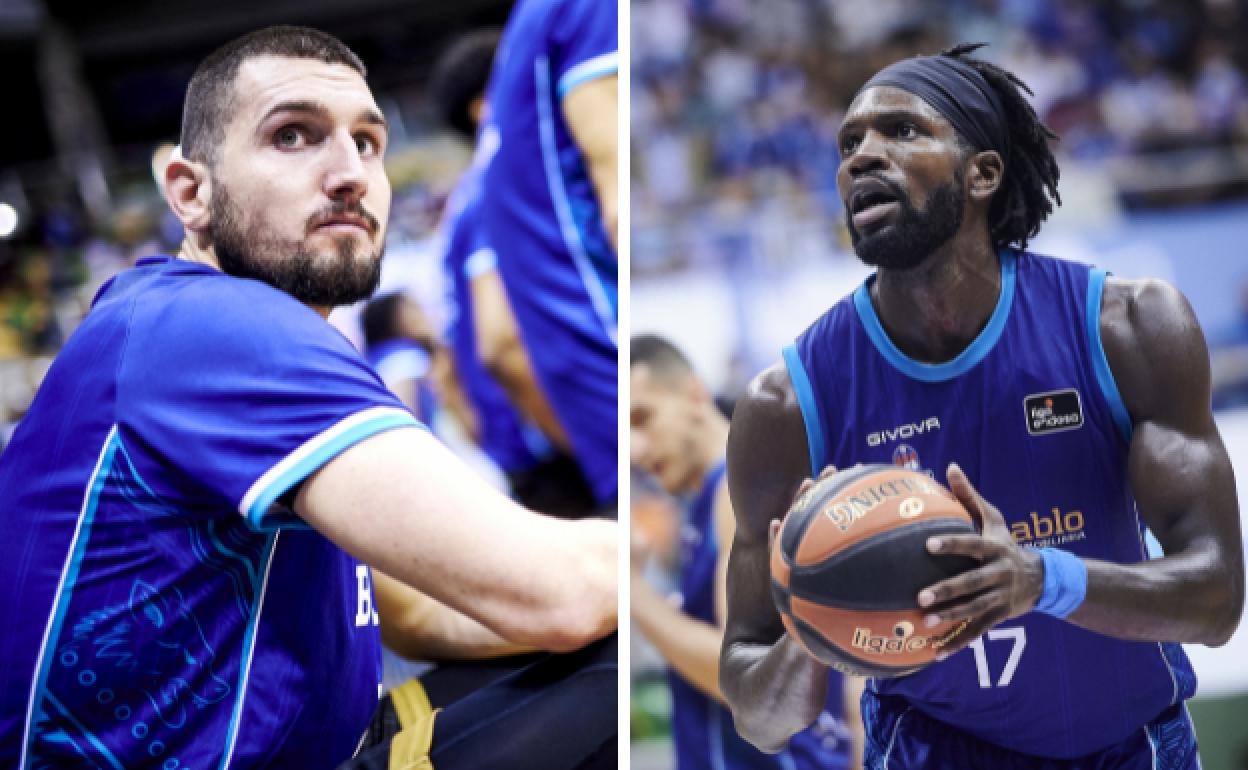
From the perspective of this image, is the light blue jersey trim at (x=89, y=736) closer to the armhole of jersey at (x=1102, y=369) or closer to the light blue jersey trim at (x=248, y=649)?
the light blue jersey trim at (x=248, y=649)

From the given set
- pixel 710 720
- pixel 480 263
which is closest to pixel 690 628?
pixel 710 720

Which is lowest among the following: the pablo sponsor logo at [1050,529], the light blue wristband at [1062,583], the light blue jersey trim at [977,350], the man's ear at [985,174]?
the light blue wristband at [1062,583]

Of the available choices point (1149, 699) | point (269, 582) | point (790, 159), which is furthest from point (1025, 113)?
point (269, 582)

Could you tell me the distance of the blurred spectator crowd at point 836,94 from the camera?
190cm

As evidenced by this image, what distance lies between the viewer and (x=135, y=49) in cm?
1150

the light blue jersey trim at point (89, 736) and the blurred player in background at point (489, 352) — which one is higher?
the blurred player in background at point (489, 352)

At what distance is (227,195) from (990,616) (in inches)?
44.4

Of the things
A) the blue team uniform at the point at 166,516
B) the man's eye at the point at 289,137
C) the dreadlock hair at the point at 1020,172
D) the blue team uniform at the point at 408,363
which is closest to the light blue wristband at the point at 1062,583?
the dreadlock hair at the point at 1020,172

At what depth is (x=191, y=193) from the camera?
1626mm

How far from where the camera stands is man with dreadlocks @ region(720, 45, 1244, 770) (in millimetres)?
1655

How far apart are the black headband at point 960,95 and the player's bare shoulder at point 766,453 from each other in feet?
1.45

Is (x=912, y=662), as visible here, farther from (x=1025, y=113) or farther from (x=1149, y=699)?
(x=1025, y=113)

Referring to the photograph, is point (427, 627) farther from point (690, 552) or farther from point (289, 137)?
point (289, 137)

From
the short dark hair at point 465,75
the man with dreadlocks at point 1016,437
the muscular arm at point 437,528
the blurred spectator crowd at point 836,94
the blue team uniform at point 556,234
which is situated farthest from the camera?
the short dark hair at point 465,75
